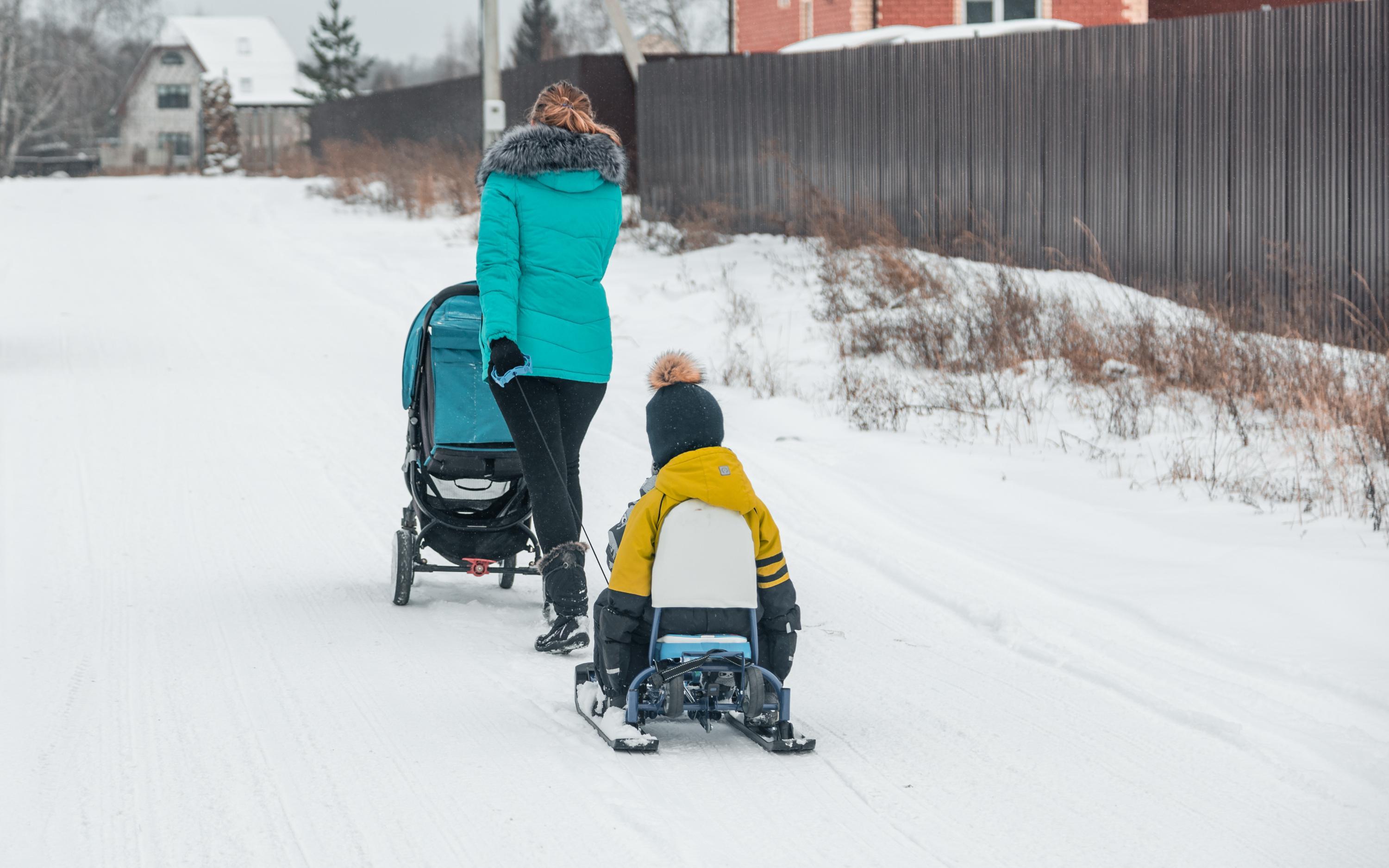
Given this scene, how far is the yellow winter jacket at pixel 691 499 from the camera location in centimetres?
450

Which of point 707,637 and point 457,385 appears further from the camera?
point 457,385

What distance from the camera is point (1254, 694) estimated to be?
16.8 ft

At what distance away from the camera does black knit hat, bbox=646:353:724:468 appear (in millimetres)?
4594

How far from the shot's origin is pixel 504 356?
17.5 feet

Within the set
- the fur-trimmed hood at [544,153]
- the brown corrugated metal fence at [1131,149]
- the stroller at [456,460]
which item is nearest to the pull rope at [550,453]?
the stroller at [456,460]

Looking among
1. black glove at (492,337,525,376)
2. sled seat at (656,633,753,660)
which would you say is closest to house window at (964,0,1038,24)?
black glove at (492,337,525,376)

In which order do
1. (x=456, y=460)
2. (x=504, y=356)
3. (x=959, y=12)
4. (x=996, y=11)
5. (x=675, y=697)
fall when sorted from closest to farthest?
1. (x=675, y=697)
2. (x=504, y=356)
3. (x=456, y=460)
4. (x=959, y=12)
5. (x=996, y=11)

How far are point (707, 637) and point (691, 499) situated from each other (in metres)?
0.42

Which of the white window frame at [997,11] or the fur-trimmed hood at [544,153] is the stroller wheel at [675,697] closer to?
the fur-trimmed hood at [544,153]

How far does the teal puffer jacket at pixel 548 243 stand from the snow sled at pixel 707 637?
124 centimetres

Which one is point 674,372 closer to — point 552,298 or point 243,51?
point 552,298

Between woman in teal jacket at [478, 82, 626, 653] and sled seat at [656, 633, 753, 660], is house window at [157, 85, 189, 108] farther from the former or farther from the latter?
sled seat at [656, 633, 753, 660]

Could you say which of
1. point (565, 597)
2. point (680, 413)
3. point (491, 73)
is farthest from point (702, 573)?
point (491, 73)

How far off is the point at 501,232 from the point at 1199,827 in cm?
313
